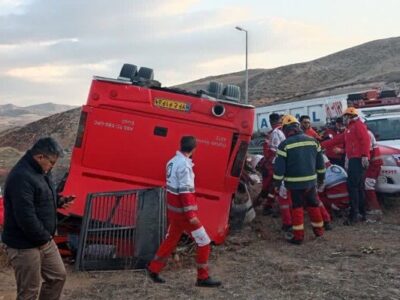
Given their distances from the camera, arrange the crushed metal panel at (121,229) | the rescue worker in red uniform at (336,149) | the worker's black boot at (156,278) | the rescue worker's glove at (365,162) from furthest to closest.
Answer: the rescue worker in red uniform at (336,149), the rescue worker's glove at (365,162), the crushed metal panel at (121,229), the worker's black boot at (156,278)

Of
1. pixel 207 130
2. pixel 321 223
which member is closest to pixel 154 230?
pixel 207 130

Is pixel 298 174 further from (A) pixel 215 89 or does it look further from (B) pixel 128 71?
(B) pixel 128 71

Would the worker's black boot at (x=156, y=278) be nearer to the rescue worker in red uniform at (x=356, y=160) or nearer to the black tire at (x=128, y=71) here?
the black tire at (x=128, y=71)

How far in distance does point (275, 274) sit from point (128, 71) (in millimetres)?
3229

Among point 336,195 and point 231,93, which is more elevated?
point 231,93

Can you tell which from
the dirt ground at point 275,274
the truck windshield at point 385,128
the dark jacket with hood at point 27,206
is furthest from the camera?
the truck windshield at point 385,128

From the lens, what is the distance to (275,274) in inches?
245

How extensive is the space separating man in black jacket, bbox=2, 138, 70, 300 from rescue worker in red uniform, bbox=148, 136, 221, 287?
5.51 feet

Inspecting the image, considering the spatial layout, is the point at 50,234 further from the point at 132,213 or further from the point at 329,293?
the point at 329,293

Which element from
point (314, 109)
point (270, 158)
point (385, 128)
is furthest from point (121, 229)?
point (314, 109)

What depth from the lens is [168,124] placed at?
7.11m

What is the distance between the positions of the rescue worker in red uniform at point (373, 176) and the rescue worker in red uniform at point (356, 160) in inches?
10.0

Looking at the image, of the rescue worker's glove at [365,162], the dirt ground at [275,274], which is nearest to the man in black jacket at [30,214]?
the dirt ground at [275,274]

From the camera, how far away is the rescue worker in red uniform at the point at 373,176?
9281mm
